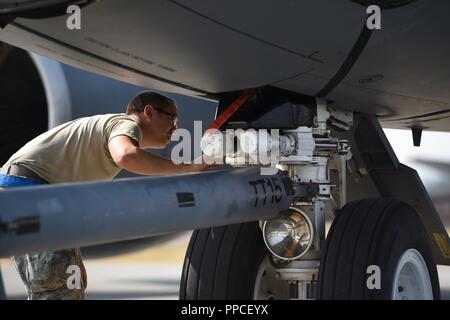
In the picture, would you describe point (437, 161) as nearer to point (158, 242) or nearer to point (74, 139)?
point (158, 242)

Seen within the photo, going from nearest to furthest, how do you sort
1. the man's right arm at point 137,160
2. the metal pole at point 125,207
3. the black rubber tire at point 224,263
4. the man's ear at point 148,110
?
1. the metal pole at point 125,207
2. the man's right arm at point 137,160
3. the man's ear at point 148,110
4. the black rubber tire at point 224,263

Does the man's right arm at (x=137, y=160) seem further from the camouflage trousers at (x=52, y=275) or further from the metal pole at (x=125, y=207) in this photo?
the camouflage trousers at (x=52, y=275)

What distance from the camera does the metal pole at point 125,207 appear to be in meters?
2.11

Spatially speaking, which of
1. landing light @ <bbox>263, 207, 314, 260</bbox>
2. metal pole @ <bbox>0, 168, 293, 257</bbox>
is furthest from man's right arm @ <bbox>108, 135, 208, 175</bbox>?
landing light @ <bbox>263, 207, 314, 260</bbox>

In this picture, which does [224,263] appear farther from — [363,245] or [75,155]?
[75,155]

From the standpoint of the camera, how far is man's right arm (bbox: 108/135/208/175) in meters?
2.92

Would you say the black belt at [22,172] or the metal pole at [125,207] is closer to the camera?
the metal pole at [125,207]

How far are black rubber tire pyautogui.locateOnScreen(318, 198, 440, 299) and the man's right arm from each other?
0.61 meters

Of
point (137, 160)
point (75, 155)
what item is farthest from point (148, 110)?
point (137, 160)

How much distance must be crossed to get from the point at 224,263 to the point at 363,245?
701 mm

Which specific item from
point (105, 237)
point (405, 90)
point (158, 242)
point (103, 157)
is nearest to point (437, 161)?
point (158, 242)

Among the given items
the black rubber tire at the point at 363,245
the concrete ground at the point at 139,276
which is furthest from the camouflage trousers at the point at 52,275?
the concrete ground at the point at 139,276

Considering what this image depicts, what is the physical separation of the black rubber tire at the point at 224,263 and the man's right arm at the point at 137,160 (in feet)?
2.39

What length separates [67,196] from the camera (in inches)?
87.8
